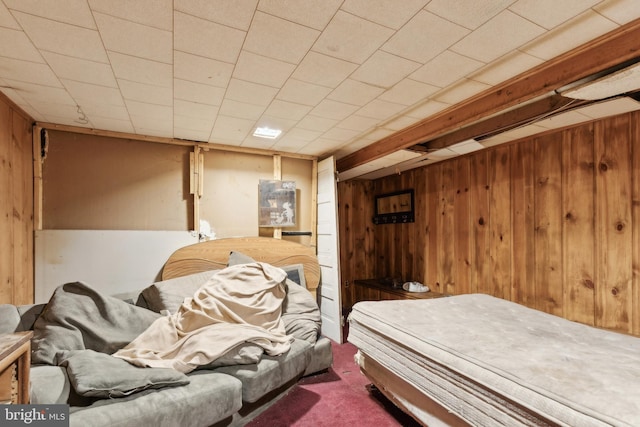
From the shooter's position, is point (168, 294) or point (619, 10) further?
point (168, 294)

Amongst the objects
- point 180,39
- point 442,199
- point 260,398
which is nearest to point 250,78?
point 180,39

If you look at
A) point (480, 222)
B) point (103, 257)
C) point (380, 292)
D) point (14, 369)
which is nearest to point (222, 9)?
point (14, 369)

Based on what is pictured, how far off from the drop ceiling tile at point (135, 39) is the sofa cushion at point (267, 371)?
73.1 inches

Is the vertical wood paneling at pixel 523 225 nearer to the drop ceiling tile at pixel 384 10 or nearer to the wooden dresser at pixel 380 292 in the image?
the wooden dresser at pixel 380 292

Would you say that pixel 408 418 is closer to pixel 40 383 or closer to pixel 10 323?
pixel 40 383

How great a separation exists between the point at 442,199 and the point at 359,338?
2.33m

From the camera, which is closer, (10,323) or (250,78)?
(10,323)

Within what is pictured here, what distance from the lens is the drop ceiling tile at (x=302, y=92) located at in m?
2.17

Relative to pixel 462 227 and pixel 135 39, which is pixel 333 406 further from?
pixel 135 39

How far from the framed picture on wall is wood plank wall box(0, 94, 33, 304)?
214 centimetres

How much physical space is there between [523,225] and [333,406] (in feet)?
7.73

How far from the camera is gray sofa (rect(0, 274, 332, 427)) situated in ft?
4.41

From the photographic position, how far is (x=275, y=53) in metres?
1.78

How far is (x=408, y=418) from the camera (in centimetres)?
198
